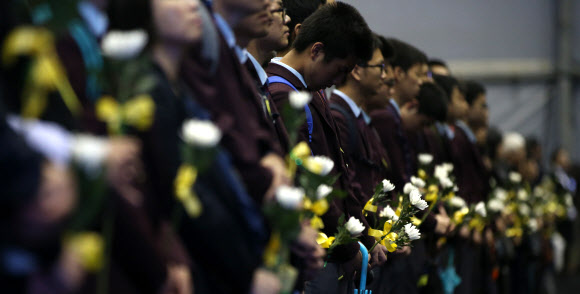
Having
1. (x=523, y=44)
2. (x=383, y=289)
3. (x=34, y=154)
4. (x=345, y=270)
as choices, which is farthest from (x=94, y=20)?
(x=523, y=44)

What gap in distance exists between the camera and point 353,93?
450 centimetres

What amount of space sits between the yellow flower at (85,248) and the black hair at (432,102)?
396 centimetres

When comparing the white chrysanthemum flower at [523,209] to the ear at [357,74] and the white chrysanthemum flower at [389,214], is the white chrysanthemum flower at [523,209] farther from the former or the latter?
the white chrysanthemum flower at [389,214]

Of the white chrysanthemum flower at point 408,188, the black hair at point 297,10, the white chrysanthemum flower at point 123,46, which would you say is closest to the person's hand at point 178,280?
the white chrysanthemum flower at point 123,46

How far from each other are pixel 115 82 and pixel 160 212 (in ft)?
1.05

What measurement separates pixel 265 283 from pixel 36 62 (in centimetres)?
76

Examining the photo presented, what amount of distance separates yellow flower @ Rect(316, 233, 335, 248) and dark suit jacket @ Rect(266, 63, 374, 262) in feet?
0.60

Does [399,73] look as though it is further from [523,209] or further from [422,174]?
[523,209]

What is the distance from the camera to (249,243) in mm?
2193

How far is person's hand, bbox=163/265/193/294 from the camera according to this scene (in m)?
1.90

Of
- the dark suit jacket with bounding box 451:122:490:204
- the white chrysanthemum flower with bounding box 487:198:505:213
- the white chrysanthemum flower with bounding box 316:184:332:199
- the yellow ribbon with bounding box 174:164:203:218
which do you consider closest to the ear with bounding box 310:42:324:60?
the white chrysanthemum flower with bounding box 316:184:332:199

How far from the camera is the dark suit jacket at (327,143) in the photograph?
11.0 feet

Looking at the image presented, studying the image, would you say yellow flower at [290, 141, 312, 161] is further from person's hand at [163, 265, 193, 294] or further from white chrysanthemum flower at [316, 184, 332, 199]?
person's hand at [163, 265, 193, 294]

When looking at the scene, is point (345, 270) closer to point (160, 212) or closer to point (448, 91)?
point (160, 212)
